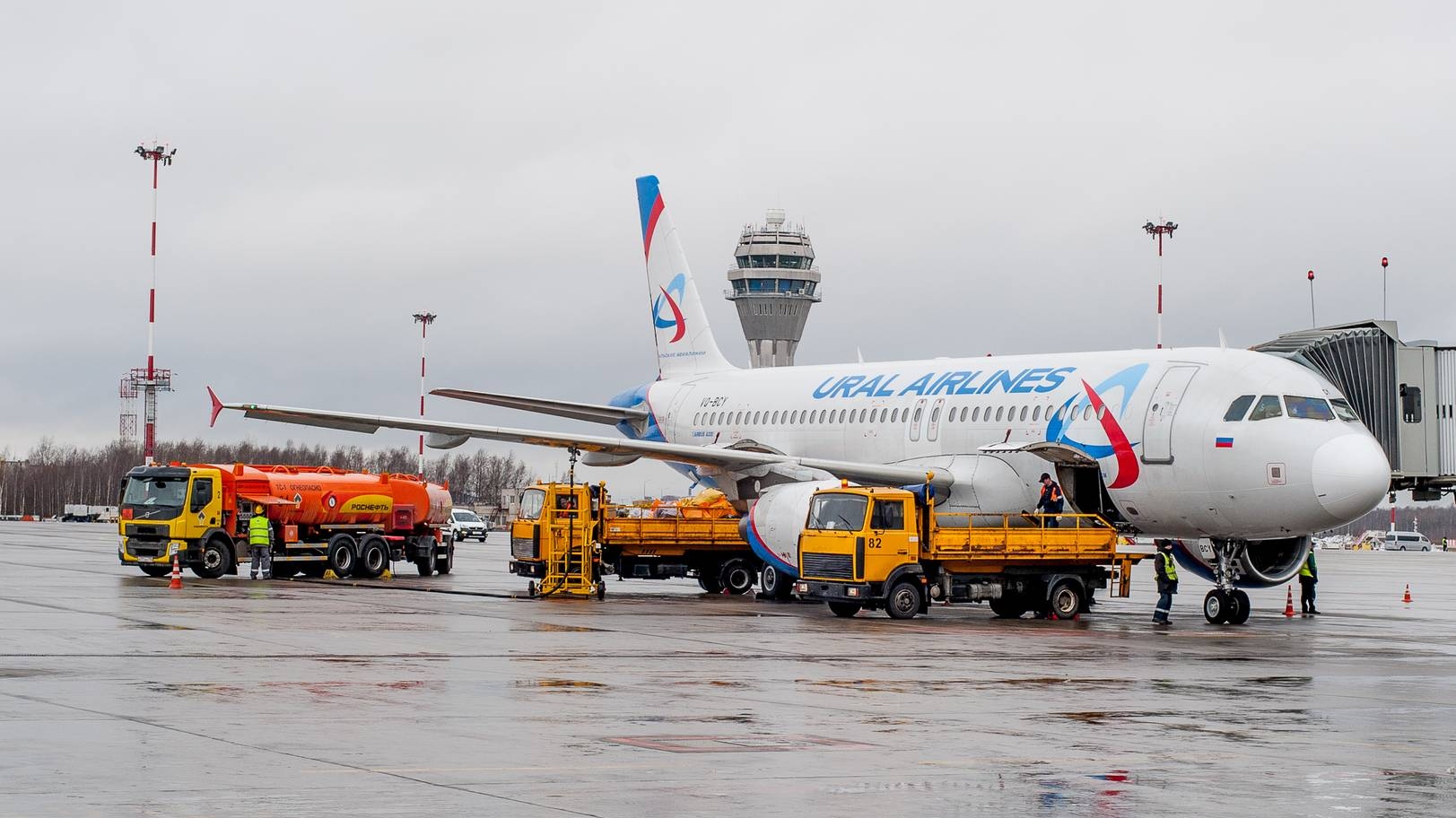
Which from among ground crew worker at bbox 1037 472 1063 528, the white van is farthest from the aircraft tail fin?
the white van

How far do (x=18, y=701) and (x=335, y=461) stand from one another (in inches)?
5872

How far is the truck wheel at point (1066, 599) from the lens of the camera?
1099 inches

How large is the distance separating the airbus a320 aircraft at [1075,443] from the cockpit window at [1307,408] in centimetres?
→ 3

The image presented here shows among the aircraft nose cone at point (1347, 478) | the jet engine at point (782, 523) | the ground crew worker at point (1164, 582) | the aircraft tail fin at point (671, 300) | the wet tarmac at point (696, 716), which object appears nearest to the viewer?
the wet tarmac at point (696, 716)

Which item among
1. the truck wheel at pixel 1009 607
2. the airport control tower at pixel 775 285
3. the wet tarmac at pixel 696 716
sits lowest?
the wet tarmac at pixel 696 716

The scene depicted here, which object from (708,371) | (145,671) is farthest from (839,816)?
(708,371)

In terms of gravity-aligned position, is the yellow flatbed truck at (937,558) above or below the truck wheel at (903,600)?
above

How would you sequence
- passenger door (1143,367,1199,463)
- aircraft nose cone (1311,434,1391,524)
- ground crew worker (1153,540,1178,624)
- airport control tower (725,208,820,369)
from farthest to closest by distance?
airport control tower (725,208,820,369) → passenger door (1143,367,1199,463) → ground crew worker (1153,540,1178,624) → aircraft nose cone (1311,434,1391,524)

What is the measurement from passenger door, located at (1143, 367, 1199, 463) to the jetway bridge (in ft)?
12.4

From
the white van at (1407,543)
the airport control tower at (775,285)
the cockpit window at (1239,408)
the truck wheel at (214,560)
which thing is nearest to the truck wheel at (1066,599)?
the cockpit window at (1239,408)

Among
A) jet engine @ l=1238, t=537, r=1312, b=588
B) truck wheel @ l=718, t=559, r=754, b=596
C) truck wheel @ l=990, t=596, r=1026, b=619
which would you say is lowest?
truck wheel @ l=990, t=596, r=1026, b=619

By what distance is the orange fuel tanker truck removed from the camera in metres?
37.2

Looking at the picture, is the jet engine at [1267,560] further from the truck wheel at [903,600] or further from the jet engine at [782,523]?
the jet engine at [782,523]

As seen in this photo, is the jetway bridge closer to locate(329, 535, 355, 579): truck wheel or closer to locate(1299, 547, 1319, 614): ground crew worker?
locate(1299, 547, 1319, 614): ground crew worker
